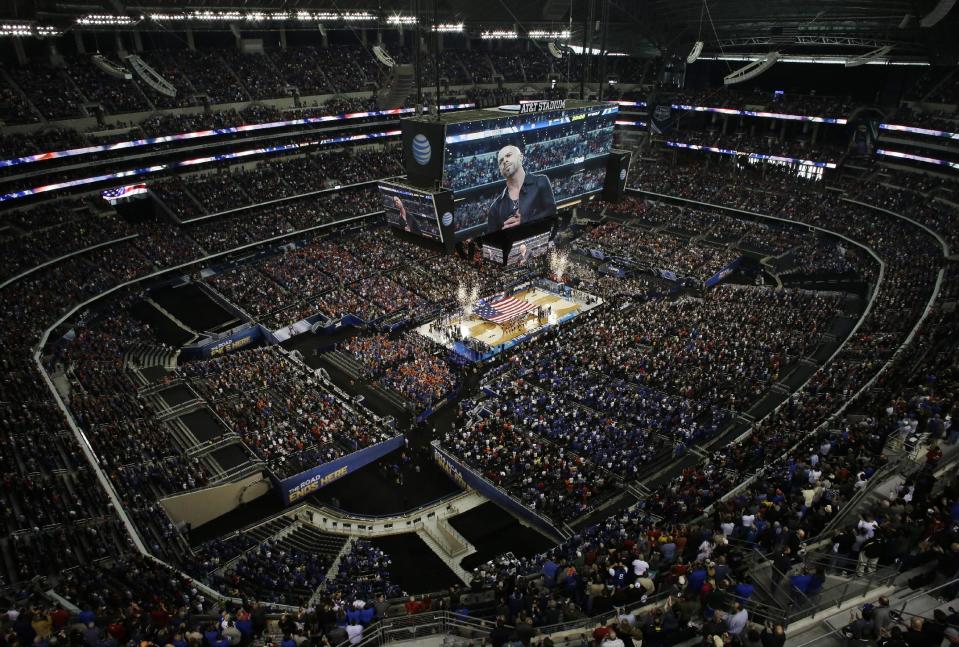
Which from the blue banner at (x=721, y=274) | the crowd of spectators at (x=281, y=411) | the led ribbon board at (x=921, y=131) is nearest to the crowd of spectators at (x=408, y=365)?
the crowd of spectators at (x=281, y=411)

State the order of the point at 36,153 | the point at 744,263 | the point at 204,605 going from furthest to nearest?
the point at 744,263 → the point at 36,153 → the point at 204,605

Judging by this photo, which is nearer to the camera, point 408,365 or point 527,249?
point 408,365

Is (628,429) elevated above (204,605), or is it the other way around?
(204,605)

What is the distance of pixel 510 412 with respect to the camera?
27000 mm

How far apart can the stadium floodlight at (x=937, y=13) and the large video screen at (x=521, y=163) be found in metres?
18.9

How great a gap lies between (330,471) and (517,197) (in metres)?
20.0

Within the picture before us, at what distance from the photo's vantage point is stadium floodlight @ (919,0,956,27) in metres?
34.2

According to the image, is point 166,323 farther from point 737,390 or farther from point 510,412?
point 737,390


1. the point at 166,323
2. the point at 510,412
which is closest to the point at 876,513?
the point at 510,412

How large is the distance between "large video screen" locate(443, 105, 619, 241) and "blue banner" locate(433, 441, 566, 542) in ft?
46.3

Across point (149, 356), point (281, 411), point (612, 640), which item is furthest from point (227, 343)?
point (612, 640)

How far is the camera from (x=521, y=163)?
35.6 meters

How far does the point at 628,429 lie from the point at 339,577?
40.9 ft

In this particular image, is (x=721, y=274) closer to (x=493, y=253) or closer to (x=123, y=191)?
(x=493, y=253)
